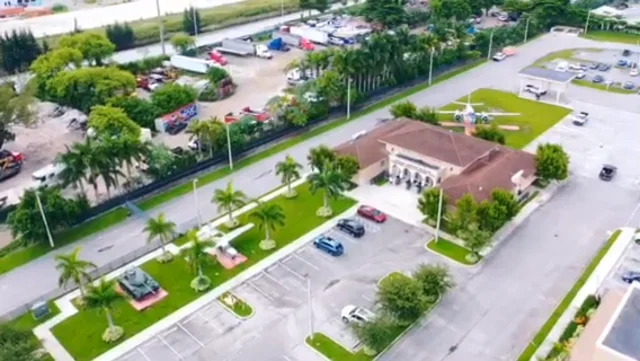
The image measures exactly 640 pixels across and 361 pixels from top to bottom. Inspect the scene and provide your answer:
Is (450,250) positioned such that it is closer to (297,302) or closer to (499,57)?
(297,302)

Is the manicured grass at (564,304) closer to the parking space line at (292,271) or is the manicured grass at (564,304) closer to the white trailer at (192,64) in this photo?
the parking space line at (292,271)

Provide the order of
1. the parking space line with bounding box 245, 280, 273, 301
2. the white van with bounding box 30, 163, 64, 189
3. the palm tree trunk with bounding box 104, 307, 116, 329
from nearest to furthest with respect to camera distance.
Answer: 1. the palm tree trunk with bounding box 104, 307, 116, 329
2. the parking space line with bounding box 245, 280, 273, 301
3. the white van with bounding box 30, 163, 64, 189

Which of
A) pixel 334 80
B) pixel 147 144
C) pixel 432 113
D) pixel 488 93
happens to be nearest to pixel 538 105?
pixel 488 93

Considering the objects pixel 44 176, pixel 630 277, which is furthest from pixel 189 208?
pixel 630 277

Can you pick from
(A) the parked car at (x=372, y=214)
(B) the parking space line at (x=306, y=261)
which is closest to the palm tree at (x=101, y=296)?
(B) the parking space line at (x=306, y=261)

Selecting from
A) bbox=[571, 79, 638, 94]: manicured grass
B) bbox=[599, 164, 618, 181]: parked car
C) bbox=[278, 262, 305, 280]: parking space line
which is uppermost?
bbox=[571, 79, 638, 94]: manicured grass

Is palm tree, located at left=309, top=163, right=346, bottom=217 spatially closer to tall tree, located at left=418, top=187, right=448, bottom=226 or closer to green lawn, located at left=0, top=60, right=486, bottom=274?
tall tree, located at left=418, top=187, right=448, bottom=226

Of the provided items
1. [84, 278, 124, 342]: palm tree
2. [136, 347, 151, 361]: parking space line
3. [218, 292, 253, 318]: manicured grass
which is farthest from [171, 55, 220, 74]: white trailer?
[136, 347, 151, 361]: parking space line
